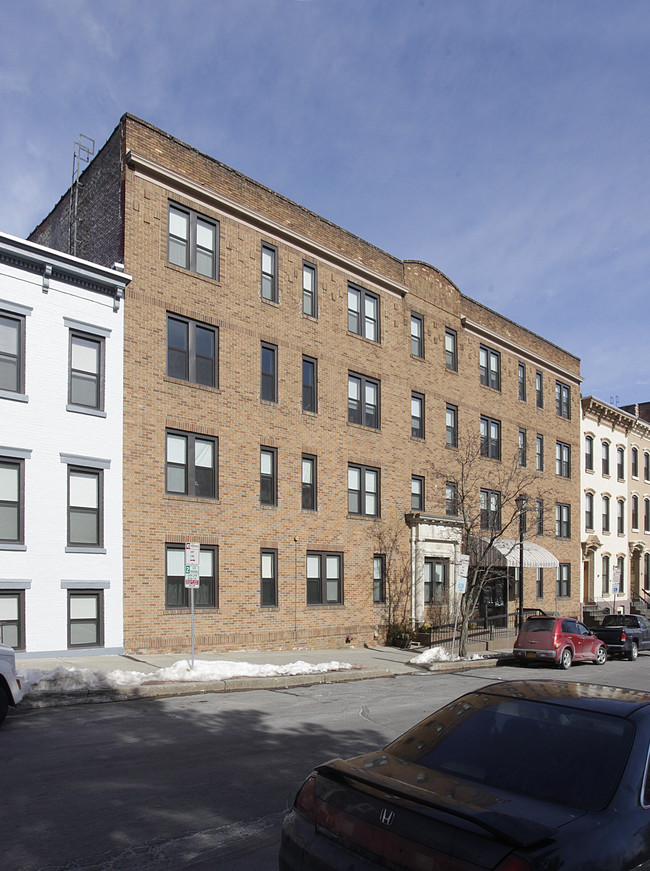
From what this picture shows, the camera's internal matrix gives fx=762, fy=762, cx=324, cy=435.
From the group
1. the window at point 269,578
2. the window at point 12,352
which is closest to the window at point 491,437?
the window at point 269,578

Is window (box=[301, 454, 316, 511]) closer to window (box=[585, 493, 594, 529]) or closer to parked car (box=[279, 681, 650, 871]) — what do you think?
parked car (box=[279, 681, 650, 871])

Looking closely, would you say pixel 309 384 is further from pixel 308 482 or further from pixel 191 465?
pixel 191 465

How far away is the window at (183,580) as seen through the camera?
64.3 ft

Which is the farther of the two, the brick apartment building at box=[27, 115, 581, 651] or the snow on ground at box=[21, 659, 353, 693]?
the brick apartment building at box=[27, 115, 581, 651]

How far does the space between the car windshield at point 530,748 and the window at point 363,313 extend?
22093mm

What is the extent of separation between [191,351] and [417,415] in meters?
10.7

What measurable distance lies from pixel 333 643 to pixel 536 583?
48.9 feet

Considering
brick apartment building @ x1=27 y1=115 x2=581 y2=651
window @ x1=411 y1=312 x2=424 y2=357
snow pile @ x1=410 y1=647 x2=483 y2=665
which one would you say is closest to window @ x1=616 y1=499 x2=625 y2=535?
brick apartment building @ x1=27 y1=115 x2=581 y2=651

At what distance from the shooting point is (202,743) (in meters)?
9.62

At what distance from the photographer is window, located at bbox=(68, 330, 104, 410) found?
18.4m

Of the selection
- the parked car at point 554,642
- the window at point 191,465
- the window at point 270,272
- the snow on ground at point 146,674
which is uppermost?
the window at point 270,272

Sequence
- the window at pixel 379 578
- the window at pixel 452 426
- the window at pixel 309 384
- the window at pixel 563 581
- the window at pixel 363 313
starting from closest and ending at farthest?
the window at pixel 309 384
the window at pixel 379 578
the window at pixel 363 313
the window at pixel 452 426
the window at pixel 563 581

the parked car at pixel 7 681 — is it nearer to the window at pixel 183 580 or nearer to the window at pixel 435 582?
the window at pixel 183 580

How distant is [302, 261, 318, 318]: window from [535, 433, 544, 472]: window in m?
16.0
